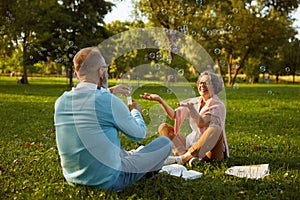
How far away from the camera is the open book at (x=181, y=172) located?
4.02m

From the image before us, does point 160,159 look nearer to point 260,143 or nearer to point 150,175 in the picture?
point 150,175

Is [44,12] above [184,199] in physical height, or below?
above

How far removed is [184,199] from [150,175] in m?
0.60

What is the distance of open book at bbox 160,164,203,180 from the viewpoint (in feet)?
13.2

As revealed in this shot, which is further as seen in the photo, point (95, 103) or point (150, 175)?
point (150, 175)

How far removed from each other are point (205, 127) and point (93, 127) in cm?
195

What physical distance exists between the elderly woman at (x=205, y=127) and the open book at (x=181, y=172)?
33 centimetres

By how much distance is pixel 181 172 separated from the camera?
13.3ft

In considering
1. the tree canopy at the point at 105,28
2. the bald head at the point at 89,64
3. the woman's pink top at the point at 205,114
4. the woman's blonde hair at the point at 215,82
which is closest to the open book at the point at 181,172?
the woman's pink top at the point at 205,114

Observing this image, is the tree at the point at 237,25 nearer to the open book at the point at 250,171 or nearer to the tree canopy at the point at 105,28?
the tree canopy at the point at 105,28

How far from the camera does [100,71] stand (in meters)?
3.22

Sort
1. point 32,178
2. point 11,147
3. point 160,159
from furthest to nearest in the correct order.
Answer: point 11,147
point 32,178
point 160,159

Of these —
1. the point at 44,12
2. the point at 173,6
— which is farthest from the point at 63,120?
the point at 44,12

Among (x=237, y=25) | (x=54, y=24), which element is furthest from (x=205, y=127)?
(x=237, y=25)
